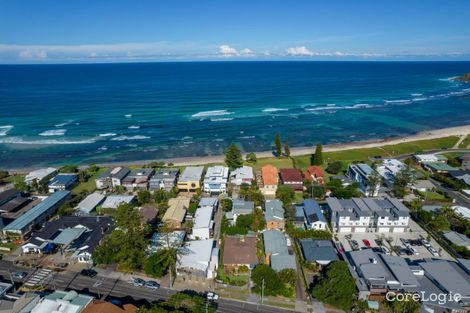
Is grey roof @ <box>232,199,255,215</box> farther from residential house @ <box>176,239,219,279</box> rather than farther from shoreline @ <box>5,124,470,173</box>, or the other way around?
shoreline @ <box>5,124,470,173</box>

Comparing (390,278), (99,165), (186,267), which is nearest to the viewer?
(390,278)

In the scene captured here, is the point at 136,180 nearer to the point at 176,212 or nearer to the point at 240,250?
the point at 176,212

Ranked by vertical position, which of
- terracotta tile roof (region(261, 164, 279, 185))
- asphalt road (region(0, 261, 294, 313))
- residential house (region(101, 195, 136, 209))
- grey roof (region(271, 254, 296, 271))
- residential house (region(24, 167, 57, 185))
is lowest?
asphalt road (region(0, 261, 294, 313))

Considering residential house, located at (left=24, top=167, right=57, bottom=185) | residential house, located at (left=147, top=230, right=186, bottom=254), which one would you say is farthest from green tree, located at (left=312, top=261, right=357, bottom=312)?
residential house, located at (left=24, top=167, right=57, bottom=185)

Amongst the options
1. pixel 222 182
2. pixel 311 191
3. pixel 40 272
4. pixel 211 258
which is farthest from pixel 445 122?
pixel 40 272

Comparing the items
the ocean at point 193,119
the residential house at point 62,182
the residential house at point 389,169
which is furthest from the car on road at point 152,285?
the ocean at point 193,119

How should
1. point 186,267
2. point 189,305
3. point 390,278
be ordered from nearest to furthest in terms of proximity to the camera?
1. point 189,305
2. point 390,278
3. point 186,267

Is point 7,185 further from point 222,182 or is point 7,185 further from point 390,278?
point 390,278
